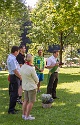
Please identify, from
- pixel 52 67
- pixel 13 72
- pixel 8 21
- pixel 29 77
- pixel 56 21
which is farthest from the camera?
pixel 8 21

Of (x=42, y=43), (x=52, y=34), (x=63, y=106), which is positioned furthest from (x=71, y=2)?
(x=42, y=43)

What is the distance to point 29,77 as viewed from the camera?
8.04m

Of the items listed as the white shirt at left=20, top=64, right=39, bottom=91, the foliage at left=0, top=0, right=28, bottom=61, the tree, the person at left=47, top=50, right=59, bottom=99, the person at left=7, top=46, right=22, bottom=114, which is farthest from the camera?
the tree

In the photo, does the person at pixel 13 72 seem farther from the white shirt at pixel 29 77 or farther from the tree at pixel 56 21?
the tree at pixel 56 21

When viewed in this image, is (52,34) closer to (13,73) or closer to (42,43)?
(42,43)

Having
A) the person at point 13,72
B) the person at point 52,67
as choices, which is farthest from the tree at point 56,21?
the person at point 13,72

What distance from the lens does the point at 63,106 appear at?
33.7ft

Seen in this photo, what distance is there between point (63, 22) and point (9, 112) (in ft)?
55.4

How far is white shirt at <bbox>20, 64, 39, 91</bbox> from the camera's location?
7977 mm

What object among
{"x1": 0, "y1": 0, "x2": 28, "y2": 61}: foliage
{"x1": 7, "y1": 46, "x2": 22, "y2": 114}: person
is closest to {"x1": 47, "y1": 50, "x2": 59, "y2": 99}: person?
{"x1": 7, "y1": 46, "x2": 22, "y2": 114}: person

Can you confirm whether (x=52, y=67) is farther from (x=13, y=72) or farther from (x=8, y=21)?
(x=8, y=21)

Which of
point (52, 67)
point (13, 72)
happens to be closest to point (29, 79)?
point (13, 72)

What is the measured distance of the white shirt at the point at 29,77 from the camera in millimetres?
7977

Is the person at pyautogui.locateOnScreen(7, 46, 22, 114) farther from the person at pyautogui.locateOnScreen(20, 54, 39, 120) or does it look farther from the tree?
the tree
